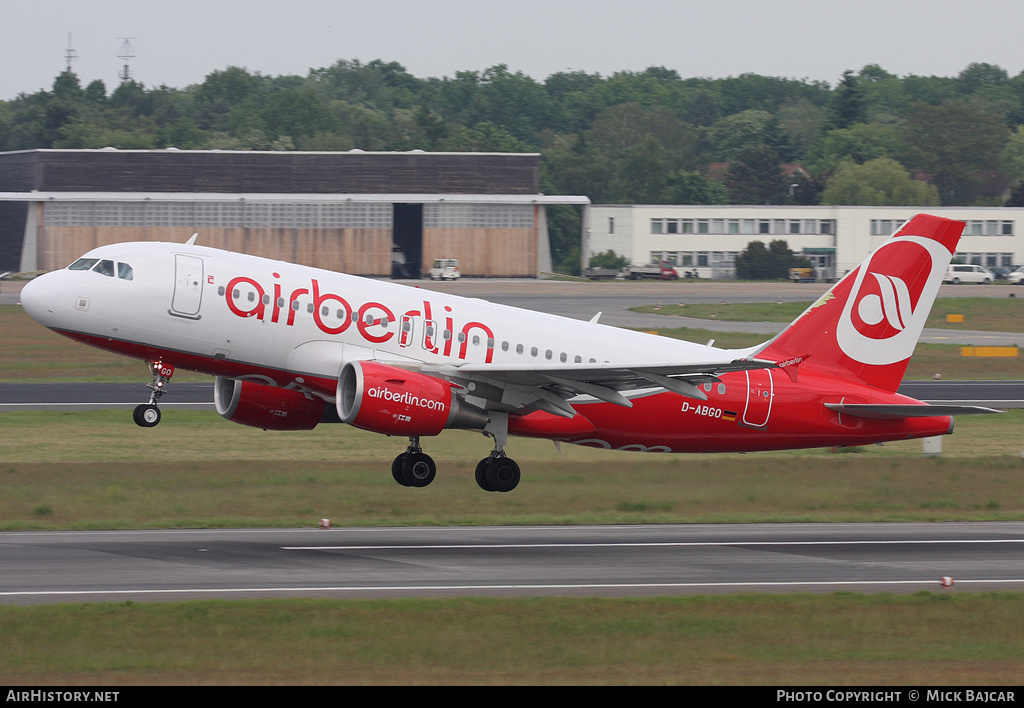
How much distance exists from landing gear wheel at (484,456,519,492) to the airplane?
4 cm

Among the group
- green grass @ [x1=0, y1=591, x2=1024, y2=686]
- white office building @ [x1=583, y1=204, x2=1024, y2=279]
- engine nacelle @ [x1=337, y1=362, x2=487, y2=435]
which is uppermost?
white office building @ [x1=583, y1=204, x2=1024, y2=279]

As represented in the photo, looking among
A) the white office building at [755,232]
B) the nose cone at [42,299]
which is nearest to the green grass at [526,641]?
the nose cone at [42,299]

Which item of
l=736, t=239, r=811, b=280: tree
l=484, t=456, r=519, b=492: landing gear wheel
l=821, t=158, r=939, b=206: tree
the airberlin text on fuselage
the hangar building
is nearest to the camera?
the airberlin text on fuselage

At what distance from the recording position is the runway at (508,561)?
23.2 m

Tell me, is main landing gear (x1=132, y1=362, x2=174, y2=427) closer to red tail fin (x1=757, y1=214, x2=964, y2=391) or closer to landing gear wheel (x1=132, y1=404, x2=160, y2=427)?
landing gear wheel (x1=132, y1=404, x2=160, y2=427)

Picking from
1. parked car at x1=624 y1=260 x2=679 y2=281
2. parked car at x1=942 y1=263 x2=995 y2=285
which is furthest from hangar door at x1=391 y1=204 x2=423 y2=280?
parked car at x1=942 y1=263 x2=995 y2=285

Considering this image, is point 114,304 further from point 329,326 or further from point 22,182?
point 22,182

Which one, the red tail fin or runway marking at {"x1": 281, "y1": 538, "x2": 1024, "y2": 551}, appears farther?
the red tail fin

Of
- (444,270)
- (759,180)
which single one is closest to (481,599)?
(444,270)

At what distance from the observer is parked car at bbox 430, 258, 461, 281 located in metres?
114

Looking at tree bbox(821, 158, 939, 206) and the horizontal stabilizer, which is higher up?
tree bbox(821, 158, 939, 206)

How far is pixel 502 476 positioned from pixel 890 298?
38.5 ft

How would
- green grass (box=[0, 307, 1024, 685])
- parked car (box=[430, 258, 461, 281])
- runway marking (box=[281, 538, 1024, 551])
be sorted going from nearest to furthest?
1. green grass (box=[0, 307, 1024, 685])
2. runway marking (box=[281, 538, 1024, 551])
3. parked car (box=[430, 258, 461, 281])

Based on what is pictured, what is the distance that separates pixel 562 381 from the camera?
2961 centimetres
